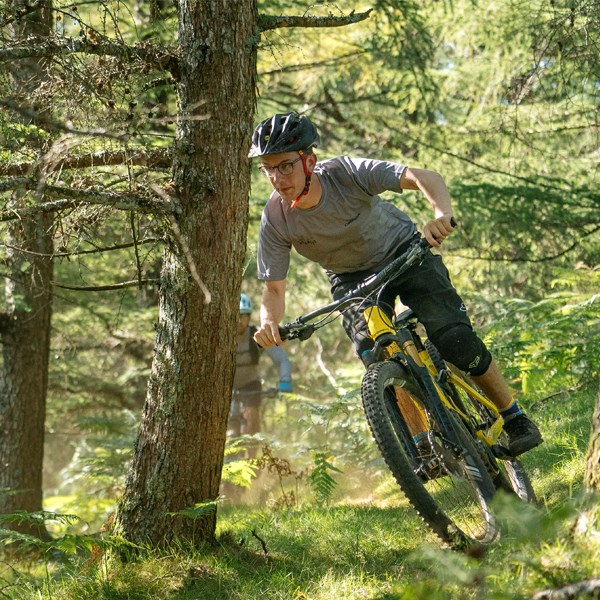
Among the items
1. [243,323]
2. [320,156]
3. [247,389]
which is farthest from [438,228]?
[247,389]

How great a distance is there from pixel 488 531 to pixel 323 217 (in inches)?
84.9

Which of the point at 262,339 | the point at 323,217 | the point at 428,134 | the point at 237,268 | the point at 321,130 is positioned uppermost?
the point at 321,130

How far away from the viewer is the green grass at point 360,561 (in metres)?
2.79

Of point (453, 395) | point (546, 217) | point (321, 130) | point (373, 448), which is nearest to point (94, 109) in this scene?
point (453, 395)

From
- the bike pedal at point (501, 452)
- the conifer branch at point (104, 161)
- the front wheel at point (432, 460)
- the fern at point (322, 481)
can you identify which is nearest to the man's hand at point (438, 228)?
the front wheel at point (432, 460)

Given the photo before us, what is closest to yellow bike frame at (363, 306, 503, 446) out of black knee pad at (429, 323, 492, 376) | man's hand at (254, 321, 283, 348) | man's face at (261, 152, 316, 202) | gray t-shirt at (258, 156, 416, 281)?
black knee pad at (429, 323, 492, 376)

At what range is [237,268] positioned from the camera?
203 inches

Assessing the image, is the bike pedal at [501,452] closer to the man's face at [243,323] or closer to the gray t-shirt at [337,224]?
the gray t-shirt at [337,224]

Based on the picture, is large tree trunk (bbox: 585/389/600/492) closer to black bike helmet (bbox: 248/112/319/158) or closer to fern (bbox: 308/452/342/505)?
black bike helmet (bbox: 248/112/319/158)

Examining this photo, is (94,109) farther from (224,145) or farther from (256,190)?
(256,190)

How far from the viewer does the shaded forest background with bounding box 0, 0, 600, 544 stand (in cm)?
495

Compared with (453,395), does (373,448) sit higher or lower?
lower

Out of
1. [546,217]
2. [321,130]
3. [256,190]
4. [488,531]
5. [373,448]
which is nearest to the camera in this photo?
[488,531]

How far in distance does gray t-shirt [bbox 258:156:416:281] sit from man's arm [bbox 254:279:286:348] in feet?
0.22
